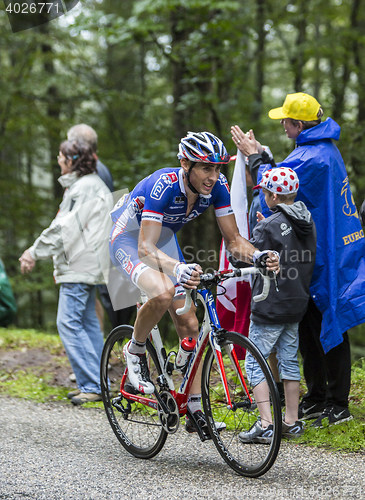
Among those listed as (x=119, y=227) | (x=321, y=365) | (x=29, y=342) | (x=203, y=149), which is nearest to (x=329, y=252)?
(x=321, y=365)

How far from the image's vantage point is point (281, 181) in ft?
11.8

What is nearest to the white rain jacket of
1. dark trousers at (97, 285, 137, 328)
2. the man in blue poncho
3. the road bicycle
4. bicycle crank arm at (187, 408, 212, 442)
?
dark trousers at (97, 285, 137, 328)

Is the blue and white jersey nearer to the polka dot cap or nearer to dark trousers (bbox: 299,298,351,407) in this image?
the polka dot cap

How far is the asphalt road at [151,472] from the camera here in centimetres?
288

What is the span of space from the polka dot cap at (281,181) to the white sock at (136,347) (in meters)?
1.46

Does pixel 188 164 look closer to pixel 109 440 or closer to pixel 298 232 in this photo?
pixel 298 232

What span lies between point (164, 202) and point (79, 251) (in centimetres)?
211

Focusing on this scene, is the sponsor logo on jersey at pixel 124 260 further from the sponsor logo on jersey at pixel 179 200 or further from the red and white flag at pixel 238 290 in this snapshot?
the red and white flag at pixel 238 290

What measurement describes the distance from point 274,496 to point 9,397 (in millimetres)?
3378

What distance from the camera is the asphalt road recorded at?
9.43ft

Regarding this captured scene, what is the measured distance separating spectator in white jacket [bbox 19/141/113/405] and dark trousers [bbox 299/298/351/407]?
215 cm

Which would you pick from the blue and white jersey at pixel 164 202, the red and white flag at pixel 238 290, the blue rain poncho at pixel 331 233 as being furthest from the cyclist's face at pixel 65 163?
the blue rain poncho at pixel 331 233

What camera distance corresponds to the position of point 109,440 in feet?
13.1

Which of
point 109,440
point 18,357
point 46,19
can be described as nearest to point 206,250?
point 18,357
